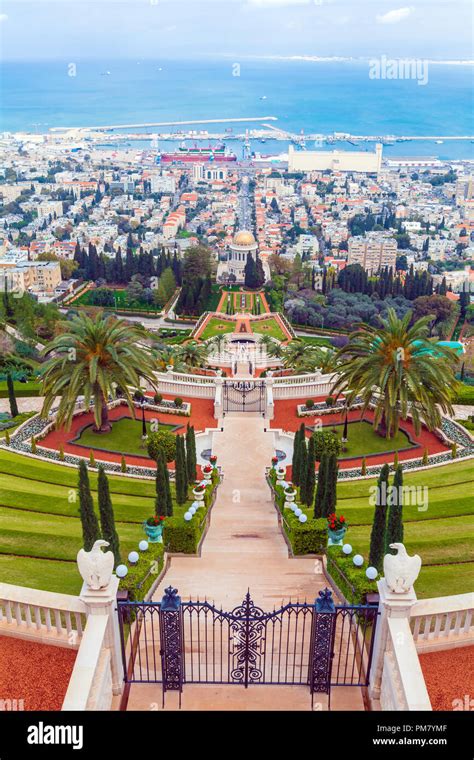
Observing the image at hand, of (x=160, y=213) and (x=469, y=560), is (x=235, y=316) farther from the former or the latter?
(x=160, y=213)

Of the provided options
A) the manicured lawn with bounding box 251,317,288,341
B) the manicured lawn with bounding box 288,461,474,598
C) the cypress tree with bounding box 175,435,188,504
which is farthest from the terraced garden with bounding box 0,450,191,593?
the manicured lawn with bounding box 251,317,288,341

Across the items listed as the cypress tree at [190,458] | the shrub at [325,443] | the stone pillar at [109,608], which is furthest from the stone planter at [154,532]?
the shrub at [325,443]

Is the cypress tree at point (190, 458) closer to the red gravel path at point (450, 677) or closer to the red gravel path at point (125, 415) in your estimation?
the red gravel path at point (125, 415)

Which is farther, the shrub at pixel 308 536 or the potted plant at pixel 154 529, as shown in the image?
the shrub at pixel 308 536

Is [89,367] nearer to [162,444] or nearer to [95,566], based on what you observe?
[162,444]

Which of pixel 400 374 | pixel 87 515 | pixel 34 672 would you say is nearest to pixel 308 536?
pixel 87 515

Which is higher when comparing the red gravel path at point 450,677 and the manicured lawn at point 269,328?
the red gravel path at point 450,677
